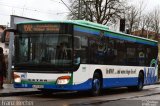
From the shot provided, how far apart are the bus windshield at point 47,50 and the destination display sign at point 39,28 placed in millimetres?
189

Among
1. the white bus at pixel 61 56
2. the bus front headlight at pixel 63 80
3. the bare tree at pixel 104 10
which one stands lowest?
the bus front headlight at pixel 63 80

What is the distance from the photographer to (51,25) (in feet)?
62.1

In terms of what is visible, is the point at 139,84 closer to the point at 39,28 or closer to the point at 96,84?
the point at 96,84

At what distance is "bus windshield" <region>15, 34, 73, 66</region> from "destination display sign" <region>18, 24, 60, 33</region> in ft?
0.62

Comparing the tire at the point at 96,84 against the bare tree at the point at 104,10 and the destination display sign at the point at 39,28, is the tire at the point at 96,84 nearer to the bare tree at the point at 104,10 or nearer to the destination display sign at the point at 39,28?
the destination display sign at the point at 39,28

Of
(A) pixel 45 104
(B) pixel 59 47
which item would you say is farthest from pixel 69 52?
(A) pixel 45 104

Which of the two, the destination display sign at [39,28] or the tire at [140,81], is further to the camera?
the tire at [140,81]

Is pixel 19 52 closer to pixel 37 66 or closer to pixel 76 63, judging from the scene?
pixel 37 66

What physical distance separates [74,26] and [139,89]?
9.75m

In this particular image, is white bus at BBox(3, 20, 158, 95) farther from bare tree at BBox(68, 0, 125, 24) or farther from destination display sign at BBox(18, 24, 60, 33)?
bare tree at BBox(68, 0, 125, 24)

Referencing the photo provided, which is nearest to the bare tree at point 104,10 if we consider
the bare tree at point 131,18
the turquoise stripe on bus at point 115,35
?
the bare tree at point 131,18

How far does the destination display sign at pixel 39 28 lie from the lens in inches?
741

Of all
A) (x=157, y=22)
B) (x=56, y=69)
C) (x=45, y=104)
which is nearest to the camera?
(x=45, y=104)

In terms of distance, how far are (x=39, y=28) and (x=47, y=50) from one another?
1.02 meters
